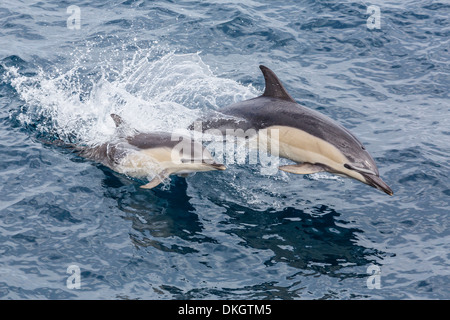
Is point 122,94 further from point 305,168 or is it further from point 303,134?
point 305,168

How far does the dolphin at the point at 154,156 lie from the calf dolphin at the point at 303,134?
4.05 feet

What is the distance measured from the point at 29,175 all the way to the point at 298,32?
9.61 meters

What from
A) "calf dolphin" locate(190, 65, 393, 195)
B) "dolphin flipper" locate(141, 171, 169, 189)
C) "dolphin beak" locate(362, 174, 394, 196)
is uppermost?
"calf dolphin" locate(190, 65, 393, 195)

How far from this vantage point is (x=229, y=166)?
40.4 ft

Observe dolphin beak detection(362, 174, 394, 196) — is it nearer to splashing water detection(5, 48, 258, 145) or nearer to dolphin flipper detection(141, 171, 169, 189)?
dolphin flipper detection(141, 171, 169, 189)

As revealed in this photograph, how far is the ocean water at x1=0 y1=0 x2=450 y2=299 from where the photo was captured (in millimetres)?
9273

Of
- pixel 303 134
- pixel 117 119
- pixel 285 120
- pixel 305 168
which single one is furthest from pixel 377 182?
pixel 117 119

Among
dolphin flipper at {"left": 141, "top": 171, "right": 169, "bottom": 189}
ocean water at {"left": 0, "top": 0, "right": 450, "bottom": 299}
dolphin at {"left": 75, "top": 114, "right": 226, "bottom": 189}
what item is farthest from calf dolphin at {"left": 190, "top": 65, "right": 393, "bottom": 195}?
dolphin flipper at {"left": 141, "top": 171, "right": 169, "bottom": 189}

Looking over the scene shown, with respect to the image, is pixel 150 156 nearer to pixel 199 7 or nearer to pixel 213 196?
pixel 213 196

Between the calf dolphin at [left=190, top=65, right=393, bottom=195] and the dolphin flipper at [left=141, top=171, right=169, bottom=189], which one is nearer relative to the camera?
the calf dolphin at [left=190, top=65, right=393, bottom=195]

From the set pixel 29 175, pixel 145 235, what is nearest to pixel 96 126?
pixel 29 175

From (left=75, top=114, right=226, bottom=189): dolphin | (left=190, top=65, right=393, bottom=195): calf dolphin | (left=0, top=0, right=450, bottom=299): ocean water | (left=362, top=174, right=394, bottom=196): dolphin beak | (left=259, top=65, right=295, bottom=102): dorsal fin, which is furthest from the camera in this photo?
(left=259, top=65, right=295, bottom=102): dorsal fin

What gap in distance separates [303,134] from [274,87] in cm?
122

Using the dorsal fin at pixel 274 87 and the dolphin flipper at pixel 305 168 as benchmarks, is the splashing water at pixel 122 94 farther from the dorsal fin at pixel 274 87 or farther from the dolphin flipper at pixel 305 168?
the dolphin flipper at pixel 305 168
